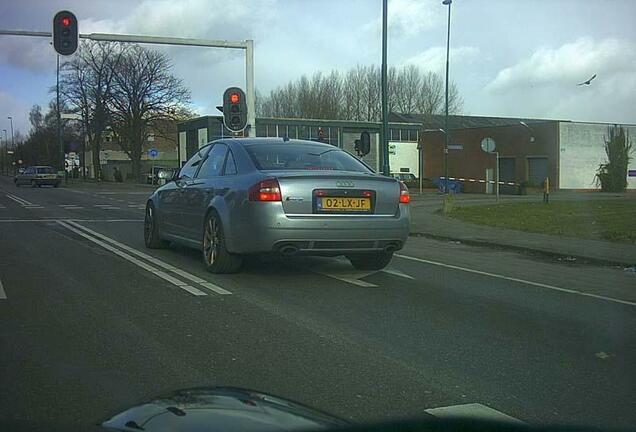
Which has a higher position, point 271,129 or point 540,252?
point 271,129

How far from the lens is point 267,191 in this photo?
24.8ft

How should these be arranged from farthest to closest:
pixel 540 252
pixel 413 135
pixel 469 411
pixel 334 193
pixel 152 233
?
pixel 413 135, pixel 540 252, pixel 152 233, pixel 334 193, pixel 469 411

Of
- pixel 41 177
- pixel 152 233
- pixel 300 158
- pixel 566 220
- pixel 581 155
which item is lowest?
pixel 566 220

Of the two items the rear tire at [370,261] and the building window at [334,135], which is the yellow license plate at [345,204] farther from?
the building window at [334,135]

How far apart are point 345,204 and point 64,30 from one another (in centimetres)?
1419

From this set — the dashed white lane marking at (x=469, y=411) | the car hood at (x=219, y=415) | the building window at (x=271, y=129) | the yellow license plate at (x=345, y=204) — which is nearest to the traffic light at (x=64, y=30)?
the yellow license plate at (x=345, y=204)

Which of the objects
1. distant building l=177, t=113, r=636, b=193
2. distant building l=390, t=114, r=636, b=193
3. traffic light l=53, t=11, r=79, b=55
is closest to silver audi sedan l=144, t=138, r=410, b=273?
traffic light l=53, t=11, r=79, b=55

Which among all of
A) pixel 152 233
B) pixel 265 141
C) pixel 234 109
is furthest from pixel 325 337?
pixel 234 109

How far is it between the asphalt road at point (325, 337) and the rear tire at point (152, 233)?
113cm

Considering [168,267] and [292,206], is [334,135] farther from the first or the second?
[292,206]

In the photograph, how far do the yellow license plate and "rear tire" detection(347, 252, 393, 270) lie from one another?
1.16 m

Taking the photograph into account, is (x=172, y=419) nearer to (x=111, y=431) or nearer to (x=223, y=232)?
(x=111, y=431)

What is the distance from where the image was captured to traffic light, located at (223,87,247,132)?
65.8 ft

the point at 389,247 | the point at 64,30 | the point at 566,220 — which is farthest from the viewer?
the point at 64,30
